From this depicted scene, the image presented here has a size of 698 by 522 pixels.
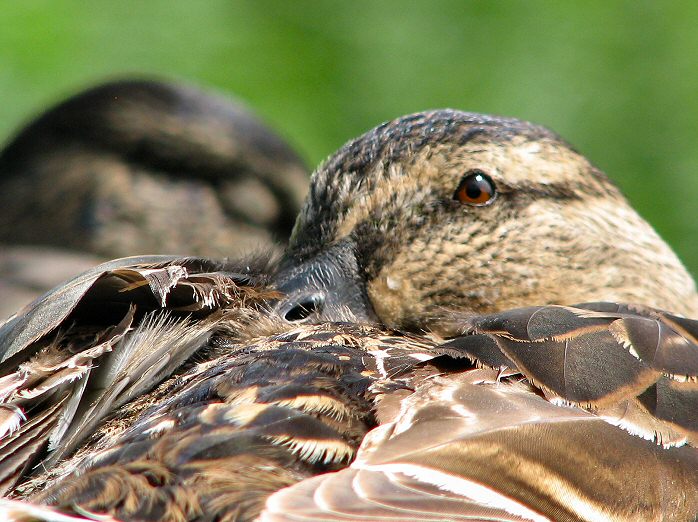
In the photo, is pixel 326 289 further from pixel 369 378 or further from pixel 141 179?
pixel 141 179

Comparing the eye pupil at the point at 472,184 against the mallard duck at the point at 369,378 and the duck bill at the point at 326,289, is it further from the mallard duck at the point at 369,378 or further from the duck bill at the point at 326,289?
the duck bill at the point at 326,289

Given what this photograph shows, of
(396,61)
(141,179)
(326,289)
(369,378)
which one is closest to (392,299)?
(326,289)

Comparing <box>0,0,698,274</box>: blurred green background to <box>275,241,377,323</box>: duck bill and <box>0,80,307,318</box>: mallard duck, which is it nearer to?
<box>0,80,307,318</box>: mallard duck

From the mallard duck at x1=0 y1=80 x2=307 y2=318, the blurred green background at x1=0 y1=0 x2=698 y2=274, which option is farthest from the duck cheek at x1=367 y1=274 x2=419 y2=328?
the blurred green background at x1=0 y1=0 x2=698 y2=274

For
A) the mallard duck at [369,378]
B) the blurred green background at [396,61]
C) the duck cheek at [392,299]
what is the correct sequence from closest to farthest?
1. the mallard duck at [369,378]
2. the duck cheek at [392,299]
3. the blurred green background at [396,61]

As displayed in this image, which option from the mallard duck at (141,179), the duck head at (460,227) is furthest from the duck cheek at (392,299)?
the mallard duck at (141,179)

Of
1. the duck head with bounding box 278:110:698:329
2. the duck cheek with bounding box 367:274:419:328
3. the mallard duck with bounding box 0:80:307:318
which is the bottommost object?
the mallard duck with bounding box 0:80:307:318
